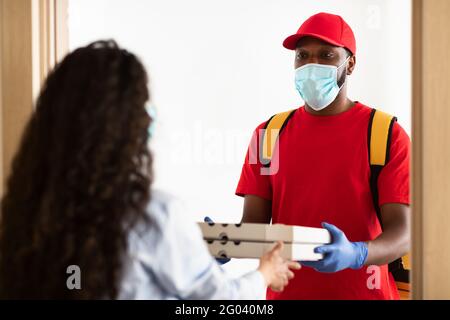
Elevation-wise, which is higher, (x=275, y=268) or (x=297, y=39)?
(x=297, y=39)

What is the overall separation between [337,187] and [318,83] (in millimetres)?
308

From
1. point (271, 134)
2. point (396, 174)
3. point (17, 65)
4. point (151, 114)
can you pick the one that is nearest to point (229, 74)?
point (271, 134)

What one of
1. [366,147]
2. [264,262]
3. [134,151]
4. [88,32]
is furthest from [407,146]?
[88,32]

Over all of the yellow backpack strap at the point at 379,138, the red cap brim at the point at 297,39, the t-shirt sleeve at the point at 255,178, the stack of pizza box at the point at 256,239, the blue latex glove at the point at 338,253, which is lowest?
the blue latex glove at the point at 338,253

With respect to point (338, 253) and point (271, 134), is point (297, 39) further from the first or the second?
point (338, 253)

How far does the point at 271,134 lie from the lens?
180cm

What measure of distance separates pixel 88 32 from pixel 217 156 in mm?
→ 892

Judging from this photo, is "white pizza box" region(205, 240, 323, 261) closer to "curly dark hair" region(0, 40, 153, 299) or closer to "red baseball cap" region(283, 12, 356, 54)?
"curly dark hair" region(0, 40, 153, 299)

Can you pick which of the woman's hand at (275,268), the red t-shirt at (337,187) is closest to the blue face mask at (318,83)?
the red t-shirt at (337,187)

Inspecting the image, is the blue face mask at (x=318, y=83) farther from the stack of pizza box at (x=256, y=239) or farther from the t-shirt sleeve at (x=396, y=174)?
the stack of pizza box at (x=256, y=239)

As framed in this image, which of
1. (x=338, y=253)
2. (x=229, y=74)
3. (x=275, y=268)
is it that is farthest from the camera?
(x=229, y=74)

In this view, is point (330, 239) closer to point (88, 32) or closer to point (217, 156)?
point (88, 32)

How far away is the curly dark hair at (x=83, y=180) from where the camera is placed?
0.93m

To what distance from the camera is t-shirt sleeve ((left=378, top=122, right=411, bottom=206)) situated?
1.54m
